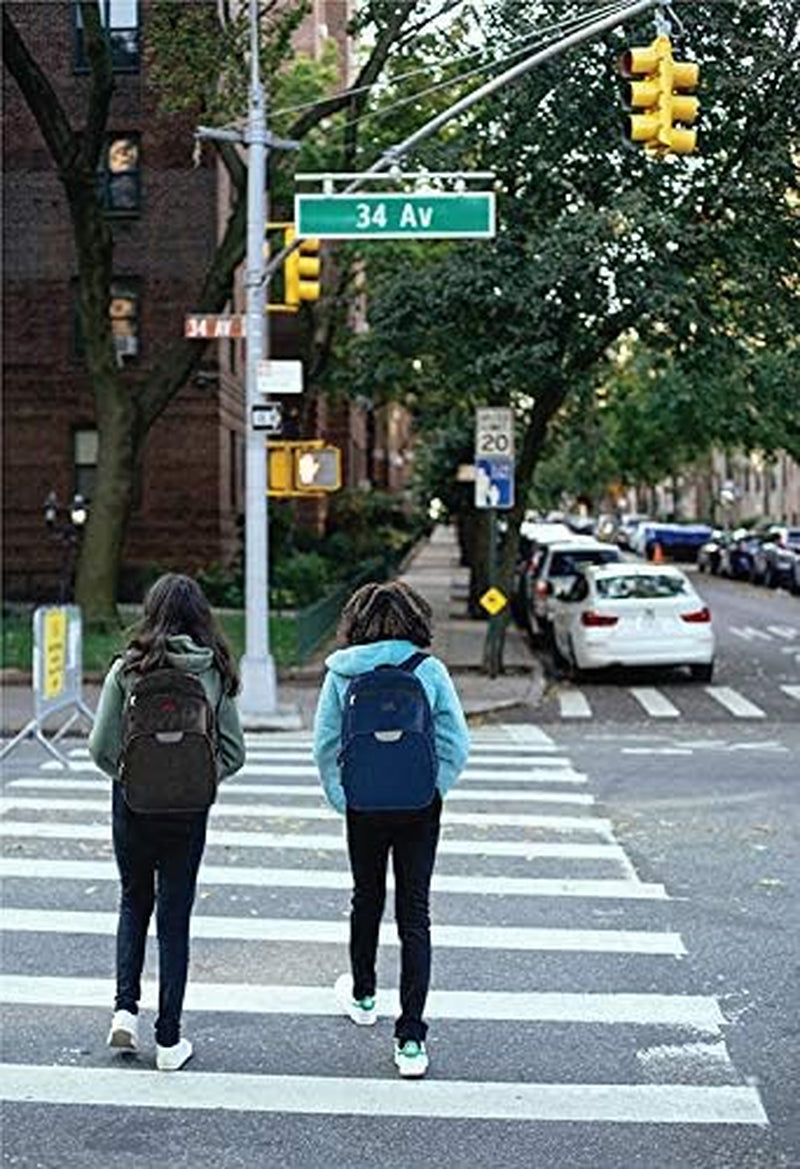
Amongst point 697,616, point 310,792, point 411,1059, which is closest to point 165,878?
point 411,1059

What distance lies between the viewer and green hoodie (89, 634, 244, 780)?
590cm

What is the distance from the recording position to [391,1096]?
5742 millimetres

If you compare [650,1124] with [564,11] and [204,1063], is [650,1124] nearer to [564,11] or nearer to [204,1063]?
[204,1063]

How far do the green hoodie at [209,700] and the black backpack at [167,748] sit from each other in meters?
0.06

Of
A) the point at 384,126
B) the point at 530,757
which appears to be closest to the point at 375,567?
the point at 384,126

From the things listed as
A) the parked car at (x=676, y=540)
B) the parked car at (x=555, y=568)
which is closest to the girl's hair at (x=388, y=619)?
the parked car at (x=555, y=568)

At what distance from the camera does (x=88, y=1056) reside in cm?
621

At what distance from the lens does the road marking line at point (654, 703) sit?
19.6 meters

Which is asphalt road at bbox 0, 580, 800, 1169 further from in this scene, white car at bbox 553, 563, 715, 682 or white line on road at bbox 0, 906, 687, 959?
white car at bbox 553, 563, 715, 682

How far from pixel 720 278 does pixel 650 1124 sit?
58.4 ft

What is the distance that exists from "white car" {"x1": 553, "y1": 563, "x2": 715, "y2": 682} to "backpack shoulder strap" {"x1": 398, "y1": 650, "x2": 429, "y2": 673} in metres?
16.6

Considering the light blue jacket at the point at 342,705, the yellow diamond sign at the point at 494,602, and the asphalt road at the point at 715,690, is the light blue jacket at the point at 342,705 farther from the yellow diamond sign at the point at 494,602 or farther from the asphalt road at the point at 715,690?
the yellow diamond sign at the point at 494,602

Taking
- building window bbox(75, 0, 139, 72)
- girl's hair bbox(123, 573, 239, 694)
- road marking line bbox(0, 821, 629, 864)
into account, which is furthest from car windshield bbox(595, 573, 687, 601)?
girl's hair bbox(123, 573, 239, 694)

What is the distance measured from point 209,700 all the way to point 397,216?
1113 cm
